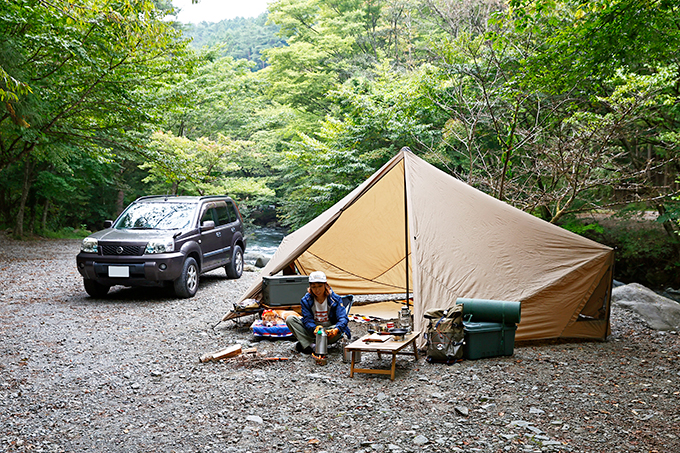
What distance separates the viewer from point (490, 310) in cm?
518

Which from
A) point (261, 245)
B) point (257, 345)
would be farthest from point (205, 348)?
point (261, 245)

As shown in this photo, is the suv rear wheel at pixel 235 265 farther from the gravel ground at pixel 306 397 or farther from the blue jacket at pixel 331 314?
the blue jacket at pixel 331 314

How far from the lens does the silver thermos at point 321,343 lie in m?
5.19

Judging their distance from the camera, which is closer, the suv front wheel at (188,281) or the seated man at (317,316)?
the seated man at (317,316)

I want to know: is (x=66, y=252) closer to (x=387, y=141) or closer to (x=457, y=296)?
(x=387, y=141)

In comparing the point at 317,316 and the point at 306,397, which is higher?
the point at 317,316

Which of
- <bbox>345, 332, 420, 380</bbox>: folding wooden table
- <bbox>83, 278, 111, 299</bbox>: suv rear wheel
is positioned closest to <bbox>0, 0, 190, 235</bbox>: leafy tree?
<bbox>83, 278, 111, 299</bbox>: suv rear wheel

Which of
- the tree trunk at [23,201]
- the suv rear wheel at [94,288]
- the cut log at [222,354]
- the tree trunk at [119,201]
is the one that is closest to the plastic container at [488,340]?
the cut log at [222,354]

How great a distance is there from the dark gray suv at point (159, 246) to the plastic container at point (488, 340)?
483 centimetres

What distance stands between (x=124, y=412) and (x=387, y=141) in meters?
12.6

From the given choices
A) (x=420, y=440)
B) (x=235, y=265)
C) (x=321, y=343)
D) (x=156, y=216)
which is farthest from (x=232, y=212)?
(x=420, y=440)

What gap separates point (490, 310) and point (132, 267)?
17.6 ft

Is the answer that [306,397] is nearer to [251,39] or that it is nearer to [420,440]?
[420,440]

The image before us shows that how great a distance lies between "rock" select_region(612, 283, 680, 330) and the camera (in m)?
6.82
